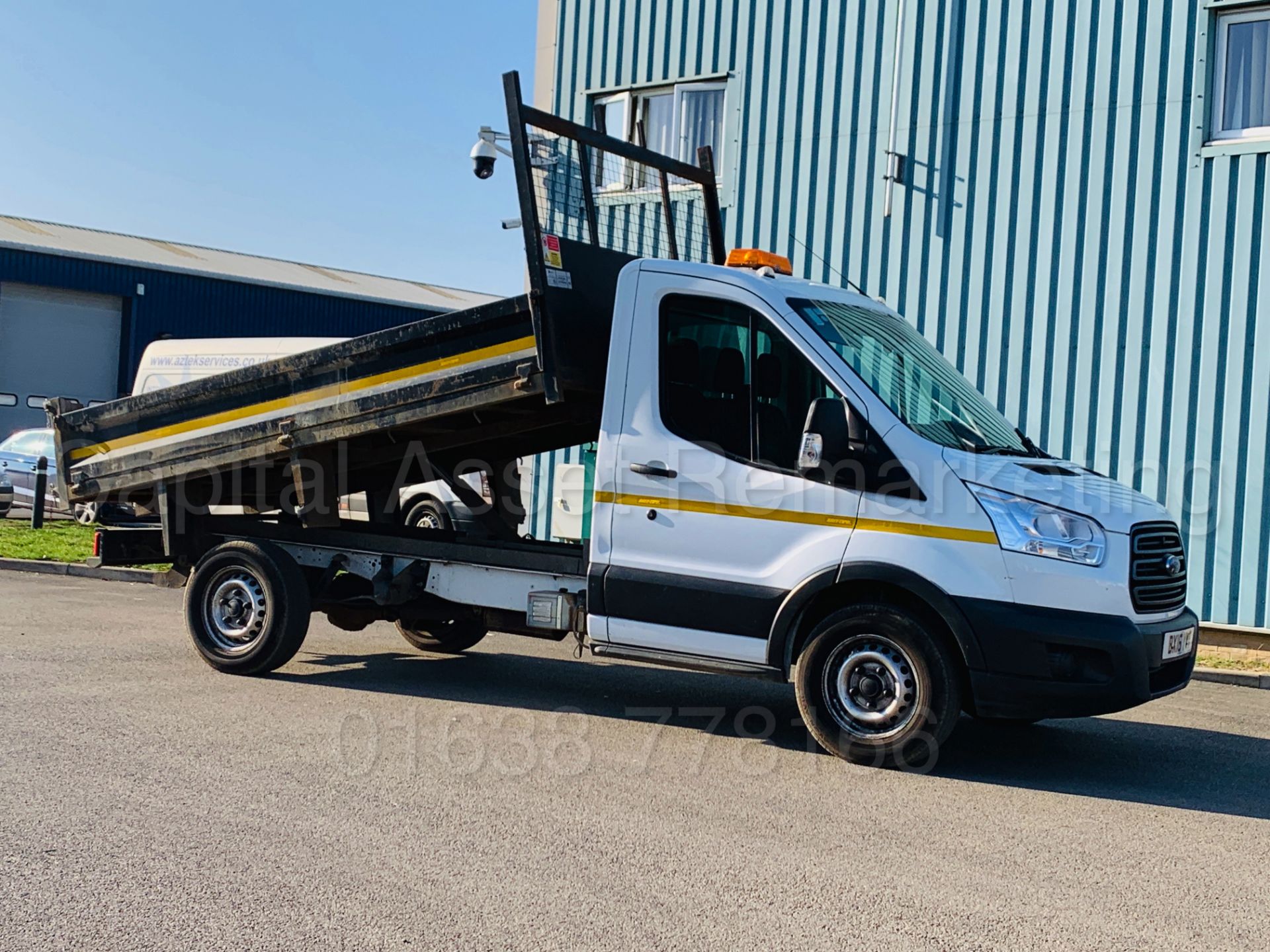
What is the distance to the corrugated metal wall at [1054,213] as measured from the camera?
455 inches

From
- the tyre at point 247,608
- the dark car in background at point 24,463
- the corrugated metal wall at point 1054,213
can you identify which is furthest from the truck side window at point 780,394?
the dark car in background at point 24,463

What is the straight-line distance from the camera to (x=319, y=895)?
14.2ft

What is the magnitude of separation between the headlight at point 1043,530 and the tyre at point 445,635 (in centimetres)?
453

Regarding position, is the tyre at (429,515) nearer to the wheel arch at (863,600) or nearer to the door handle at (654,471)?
the door handle at (654,471)

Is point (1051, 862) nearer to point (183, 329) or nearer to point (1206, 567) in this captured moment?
point (1206, 567)

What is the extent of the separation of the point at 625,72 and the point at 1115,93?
547 cm

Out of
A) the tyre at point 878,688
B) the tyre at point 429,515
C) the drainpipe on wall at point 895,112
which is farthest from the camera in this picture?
the drainpipe on wall at point 895,112

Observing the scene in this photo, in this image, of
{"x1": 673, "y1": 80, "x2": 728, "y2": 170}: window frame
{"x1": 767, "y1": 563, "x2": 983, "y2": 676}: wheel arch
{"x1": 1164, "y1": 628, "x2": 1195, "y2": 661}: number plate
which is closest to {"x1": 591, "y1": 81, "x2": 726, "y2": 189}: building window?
{"x1": 673, "y1": 80, "x2": 728, "y2": 170}: window frame

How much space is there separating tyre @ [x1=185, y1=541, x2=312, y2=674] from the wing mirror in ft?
11.7

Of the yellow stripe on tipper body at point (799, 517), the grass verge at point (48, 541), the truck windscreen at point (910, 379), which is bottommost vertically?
the grass verge at point (48, 541)

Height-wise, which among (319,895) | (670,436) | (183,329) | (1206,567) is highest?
(183,329)

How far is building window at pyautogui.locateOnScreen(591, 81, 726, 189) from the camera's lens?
47.5 ft

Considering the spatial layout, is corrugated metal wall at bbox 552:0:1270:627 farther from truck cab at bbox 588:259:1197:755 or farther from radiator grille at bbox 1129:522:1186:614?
radiator grille at bbox 1129:522:1186:614

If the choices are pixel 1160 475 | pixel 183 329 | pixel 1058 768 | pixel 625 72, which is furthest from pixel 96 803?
pixel 183 329
